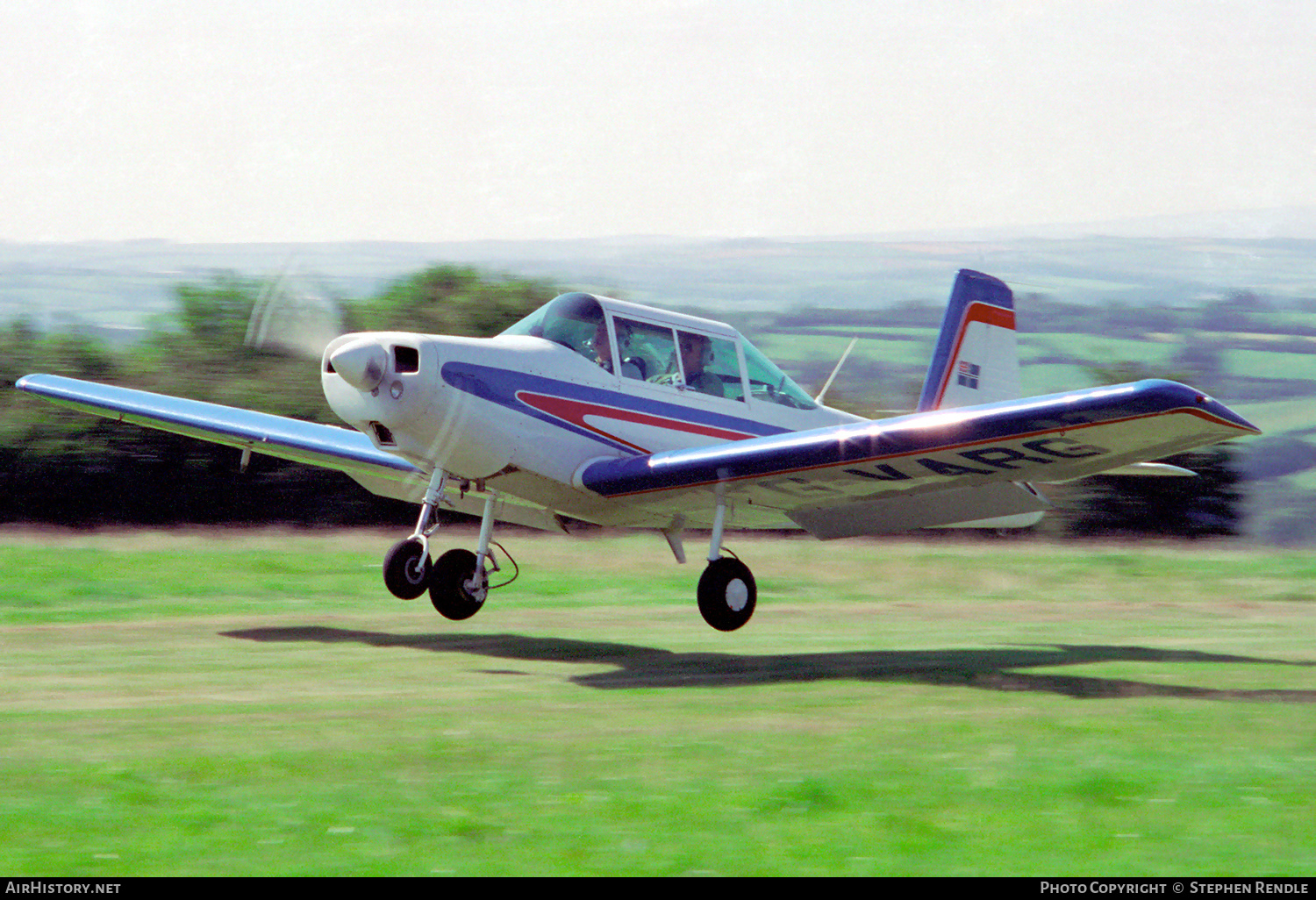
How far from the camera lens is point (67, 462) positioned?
27156 millimetres

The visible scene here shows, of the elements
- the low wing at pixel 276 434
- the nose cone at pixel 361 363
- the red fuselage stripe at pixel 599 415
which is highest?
the nose cone at pixel 361 363

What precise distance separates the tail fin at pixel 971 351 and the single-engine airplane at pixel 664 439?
1610 mm

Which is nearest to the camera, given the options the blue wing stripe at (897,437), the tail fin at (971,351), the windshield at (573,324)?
the blue wing stripe at (897,437)

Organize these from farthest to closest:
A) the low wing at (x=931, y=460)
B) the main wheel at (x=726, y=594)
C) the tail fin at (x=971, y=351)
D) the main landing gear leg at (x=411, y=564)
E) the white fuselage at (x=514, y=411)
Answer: the tail fin at (x=971, y=351), the main landing gear leg at (x=411, y=564), the main wheel at (x=726, y=594), the white fuselage at (x=514, y=411), the low wing at (x=931, y=460)

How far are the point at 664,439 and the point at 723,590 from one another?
1.34 meters

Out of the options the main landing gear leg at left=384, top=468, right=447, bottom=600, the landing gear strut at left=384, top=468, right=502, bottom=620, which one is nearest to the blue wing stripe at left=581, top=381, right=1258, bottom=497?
the landing gear strut at left=384, top=468, right=502, bottom=620

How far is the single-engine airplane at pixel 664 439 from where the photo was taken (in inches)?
348

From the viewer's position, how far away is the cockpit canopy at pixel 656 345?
34.6ft

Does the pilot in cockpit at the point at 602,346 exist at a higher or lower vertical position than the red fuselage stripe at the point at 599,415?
higher

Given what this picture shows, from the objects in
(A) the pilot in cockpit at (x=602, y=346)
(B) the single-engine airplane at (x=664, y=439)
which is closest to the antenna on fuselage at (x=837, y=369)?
(B) the single-engine airplane at (x=664, y=439)

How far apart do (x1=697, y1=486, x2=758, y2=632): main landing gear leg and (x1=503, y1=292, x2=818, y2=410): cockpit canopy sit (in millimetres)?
1220

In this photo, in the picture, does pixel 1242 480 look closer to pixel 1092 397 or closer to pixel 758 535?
pixel 758 535

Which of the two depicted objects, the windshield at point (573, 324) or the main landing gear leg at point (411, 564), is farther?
the main landing gear leg at point (411, 564)

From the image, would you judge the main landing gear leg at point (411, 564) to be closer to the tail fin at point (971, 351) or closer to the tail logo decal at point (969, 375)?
the tail fin at point (971, 351)
